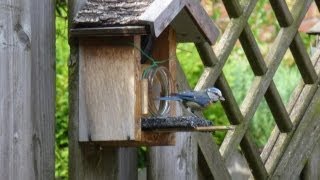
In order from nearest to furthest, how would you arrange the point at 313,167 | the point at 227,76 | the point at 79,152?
Answer: the point at 79,152 → the point at 313,167 → the point at 227,76

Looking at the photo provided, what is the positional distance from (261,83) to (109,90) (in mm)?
1266

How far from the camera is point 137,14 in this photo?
110 inches

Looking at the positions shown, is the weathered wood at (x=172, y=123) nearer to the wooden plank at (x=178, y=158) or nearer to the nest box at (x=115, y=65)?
the nest box at (x=115, y=65)

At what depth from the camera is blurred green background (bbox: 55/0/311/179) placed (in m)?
5.46

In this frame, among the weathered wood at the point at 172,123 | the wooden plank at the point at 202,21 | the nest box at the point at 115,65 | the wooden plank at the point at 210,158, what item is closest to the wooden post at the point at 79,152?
the nest box at the point at 115,65

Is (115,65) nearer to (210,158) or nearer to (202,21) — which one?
(202,21)

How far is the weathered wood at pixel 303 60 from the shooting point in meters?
4.25

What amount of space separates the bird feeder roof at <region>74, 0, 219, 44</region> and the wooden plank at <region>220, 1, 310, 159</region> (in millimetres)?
934

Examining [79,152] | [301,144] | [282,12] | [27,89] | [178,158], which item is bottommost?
[301,144]

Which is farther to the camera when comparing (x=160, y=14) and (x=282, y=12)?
(x=282, y=12)

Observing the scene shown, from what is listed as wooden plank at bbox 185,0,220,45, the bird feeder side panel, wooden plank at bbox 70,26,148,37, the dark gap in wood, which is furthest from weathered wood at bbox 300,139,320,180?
wooden plank at bbox 70,26,148,37

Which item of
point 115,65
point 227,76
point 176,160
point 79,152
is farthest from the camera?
point 227,76

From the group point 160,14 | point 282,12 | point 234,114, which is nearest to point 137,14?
point 160,14

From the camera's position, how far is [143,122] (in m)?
2.90
